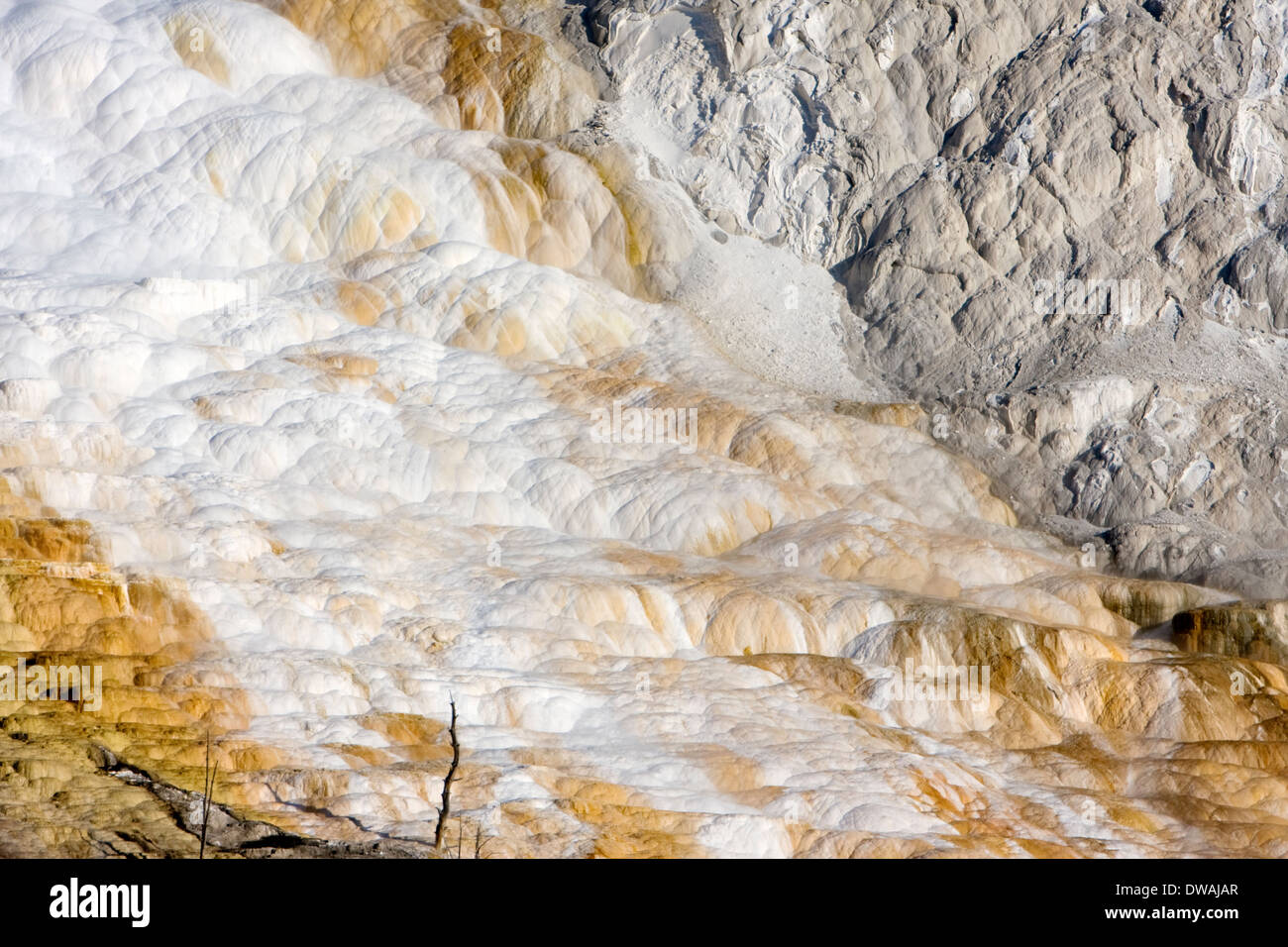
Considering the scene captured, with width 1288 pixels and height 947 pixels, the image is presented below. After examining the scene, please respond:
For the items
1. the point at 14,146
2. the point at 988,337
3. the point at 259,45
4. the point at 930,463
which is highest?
the point at 259,45

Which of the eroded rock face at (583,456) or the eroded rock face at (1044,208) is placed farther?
the eroded rock face at (1044,208)

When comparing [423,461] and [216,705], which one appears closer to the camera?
[216,705]

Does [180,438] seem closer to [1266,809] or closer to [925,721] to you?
[925,721]
